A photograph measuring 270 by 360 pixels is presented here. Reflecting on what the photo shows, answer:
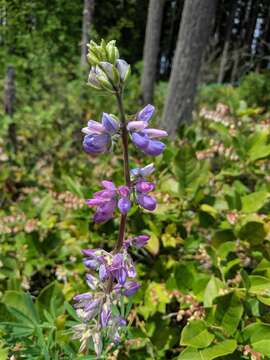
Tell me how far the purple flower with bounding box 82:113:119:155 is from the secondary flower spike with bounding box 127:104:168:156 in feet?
0.15

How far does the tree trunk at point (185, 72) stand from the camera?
5.41m

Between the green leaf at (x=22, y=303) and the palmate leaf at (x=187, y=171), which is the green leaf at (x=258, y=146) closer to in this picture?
the palmate leaf at (x=187, y=171)

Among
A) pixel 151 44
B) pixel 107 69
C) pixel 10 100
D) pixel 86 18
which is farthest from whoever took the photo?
pixel 151 44

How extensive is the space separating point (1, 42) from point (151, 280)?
4980 mm

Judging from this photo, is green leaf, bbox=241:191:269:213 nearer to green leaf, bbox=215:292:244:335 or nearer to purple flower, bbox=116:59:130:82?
green leaf, bbox=215:292:244:335

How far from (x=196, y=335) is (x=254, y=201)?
77 centimetres

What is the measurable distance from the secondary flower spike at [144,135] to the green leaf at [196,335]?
0.67m

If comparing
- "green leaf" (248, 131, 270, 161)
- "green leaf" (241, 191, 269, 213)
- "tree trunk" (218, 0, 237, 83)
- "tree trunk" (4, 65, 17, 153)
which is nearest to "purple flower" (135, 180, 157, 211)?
"green leaf" (241, 191, 269, 213)

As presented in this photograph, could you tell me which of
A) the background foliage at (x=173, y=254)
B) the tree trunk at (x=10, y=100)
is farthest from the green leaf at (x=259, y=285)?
the tree trunk at (x=10, y=100)

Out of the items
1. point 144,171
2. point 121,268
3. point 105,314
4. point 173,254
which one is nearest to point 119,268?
point 121,268

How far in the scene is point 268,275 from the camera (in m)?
1.62

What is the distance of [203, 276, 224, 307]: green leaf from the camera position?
1636 mm

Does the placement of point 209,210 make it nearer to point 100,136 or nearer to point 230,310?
point 230,310

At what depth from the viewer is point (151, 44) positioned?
8508mm
